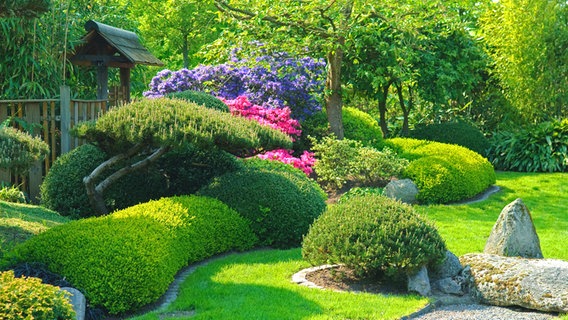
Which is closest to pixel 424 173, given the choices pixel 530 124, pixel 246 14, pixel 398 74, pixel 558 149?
pixel 398 74

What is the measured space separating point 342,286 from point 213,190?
2854mm

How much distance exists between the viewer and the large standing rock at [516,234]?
8.09 m

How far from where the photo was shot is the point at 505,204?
45.2 feet

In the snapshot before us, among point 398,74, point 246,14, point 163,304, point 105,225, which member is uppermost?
point 246,14

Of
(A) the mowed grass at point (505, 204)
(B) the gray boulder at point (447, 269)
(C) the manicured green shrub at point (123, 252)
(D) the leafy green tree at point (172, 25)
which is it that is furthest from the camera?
(D) the leafy green tree at point (172, 25)

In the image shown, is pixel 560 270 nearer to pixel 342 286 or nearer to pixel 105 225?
pixel 342 286

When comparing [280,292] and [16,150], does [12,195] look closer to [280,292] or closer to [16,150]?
[16,150]

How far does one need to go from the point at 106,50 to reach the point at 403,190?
5.96 meters

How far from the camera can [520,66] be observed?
1964cm

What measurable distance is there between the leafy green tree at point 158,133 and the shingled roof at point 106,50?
10.8ft

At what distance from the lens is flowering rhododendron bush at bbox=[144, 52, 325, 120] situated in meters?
15.8

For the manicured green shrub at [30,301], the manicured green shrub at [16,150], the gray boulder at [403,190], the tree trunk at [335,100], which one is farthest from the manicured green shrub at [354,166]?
the manicured green shrub at [30,301]

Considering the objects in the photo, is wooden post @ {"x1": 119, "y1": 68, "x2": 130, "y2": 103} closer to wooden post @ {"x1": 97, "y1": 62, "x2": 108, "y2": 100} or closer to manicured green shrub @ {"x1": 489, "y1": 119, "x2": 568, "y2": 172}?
wooden post @ {"x1": 97, "y1": 62, "x2": 108, "y2": 100}

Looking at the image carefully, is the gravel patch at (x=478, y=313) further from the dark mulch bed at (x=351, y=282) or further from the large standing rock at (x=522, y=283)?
the dark mulch bed at (x=351, y=282)
